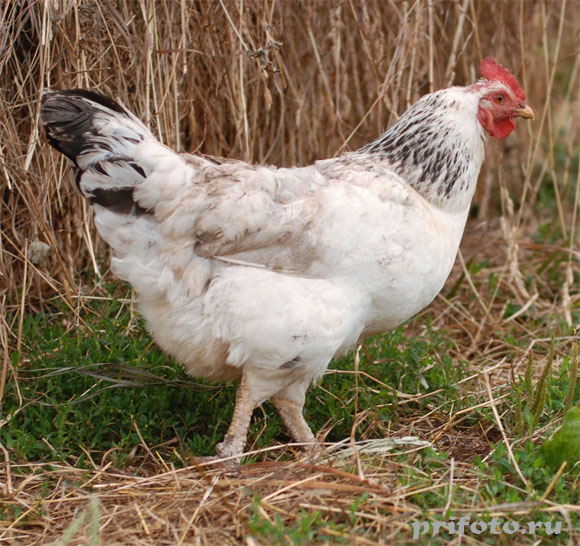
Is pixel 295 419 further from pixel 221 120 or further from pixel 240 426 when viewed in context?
pixel 221 120

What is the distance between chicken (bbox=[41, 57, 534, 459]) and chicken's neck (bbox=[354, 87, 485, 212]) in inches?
6.3

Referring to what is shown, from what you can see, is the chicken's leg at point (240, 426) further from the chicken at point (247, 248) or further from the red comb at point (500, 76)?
the red comb at point (500, 76)

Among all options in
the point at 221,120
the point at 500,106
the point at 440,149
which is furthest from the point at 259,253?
the point at 221,120

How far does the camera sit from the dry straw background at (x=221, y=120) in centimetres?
264

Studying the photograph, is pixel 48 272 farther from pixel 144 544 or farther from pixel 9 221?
pixel 144 544

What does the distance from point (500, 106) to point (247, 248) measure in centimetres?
129

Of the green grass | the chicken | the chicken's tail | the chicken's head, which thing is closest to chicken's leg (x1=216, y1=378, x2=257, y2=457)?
the chicken

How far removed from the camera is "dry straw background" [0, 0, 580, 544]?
264cm

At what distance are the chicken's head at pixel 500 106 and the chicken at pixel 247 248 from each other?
1.77 feet

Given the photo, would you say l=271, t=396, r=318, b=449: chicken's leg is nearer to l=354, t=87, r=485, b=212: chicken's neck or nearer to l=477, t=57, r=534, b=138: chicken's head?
l=354, t=87, r=485, b=212: chicken's neck

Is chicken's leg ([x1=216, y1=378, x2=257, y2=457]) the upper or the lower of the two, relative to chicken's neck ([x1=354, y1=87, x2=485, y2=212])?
lower

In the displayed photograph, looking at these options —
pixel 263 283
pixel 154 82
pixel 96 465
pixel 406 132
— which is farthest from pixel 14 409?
pixel 406 132

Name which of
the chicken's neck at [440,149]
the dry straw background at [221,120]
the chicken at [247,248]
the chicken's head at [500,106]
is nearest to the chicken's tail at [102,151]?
the chicken at [247,248]

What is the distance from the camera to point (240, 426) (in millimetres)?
2953
